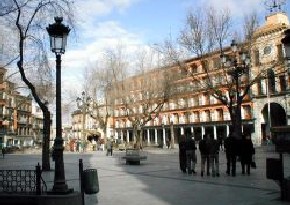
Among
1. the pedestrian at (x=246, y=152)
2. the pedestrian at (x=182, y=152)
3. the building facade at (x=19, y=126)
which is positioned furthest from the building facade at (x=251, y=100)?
the building facade at (x=19, y=126)

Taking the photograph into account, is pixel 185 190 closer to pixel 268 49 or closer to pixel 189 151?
pixel 189 151

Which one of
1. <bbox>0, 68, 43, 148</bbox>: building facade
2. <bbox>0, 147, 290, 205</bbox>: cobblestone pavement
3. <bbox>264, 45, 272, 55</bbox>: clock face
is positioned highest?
<bbox>264, 45, 272, 55</bbox>: clock face

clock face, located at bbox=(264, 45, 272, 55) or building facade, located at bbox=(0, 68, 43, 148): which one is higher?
clock face, located at bbox=(264, 45, 272, 55)

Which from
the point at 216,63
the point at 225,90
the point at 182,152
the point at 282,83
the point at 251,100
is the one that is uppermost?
the point at 225,90

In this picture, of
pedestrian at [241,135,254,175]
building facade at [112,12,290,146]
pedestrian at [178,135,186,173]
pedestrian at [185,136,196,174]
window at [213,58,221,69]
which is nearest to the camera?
pedestrian at [241,135,254,175]

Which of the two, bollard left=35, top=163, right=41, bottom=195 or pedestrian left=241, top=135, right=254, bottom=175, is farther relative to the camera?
pedestrian left=241, top=135, right=254, bottom=175

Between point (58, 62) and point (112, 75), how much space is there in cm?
3808

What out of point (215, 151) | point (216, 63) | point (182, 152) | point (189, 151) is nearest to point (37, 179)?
point (215, 151)

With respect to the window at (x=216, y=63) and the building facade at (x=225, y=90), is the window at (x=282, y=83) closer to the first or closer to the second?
the building facade at (x=225, y=90)

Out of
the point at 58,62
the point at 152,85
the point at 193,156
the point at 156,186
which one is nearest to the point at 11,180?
the point at 58,62

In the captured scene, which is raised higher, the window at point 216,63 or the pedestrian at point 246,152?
the window at point 216,63

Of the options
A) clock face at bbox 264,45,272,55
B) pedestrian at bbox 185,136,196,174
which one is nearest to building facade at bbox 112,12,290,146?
clock face at bbox 264,45,272,55

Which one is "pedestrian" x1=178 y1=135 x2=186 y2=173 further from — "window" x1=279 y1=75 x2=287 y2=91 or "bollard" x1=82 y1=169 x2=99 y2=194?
"window" x1=279 y1=75 x2=287 y2=91

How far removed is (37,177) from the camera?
9258mm
